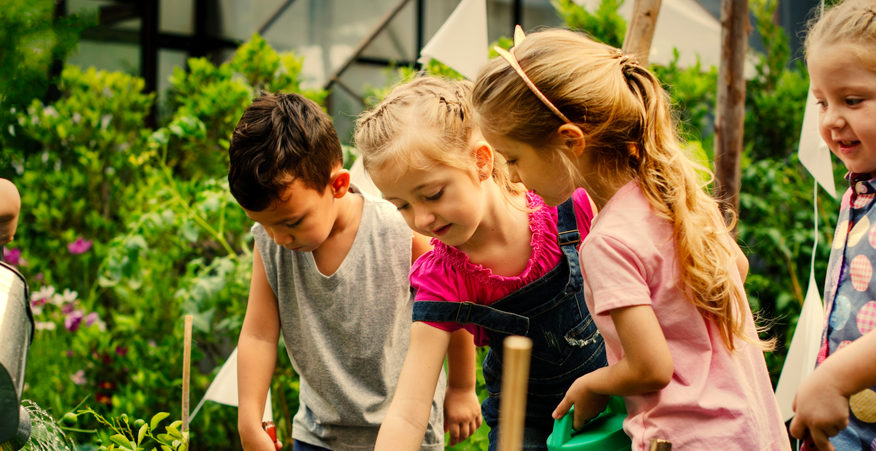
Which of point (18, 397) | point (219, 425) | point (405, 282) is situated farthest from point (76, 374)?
point (18, 397)

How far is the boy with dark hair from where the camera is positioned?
1.73 metres

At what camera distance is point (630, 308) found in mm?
1095

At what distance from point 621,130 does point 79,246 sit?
2940 millimetres

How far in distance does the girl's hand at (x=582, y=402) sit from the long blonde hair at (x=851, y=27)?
635 millimetres

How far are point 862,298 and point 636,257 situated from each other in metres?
0.41

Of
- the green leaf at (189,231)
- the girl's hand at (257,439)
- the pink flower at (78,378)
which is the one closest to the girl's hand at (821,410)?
the girl's hand at (257,439)

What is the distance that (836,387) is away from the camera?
3.42ft

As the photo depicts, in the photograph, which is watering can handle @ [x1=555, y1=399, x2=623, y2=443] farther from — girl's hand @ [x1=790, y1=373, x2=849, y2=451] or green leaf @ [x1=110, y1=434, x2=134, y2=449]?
green leaf @ [x1=110, y1=434, x2=134, y2=449]

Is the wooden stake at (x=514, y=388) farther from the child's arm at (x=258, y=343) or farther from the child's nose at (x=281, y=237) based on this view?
the child's arm at (x=258, y=343)

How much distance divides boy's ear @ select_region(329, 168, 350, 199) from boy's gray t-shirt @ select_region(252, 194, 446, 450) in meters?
0.10

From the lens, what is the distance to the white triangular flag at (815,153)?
218 cm

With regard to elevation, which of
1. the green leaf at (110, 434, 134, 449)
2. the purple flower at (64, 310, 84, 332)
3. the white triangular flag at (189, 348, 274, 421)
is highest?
the green leaf at (110, 434, 134, 449)

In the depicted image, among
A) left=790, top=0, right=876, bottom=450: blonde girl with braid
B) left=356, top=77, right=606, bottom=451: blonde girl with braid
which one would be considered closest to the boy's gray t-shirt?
left=356, top=77, right=606, bottom=451: blonde girl with braid

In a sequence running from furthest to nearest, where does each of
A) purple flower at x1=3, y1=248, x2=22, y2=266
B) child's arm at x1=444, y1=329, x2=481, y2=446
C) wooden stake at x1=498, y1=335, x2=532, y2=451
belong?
purple flower at x1=3, y1=248, x2=22, y2=266, child's arm at x1=444, y1=329, x2=481, y2=446, wooden stake at x1=498, y1=335, x2=532, y2=451
